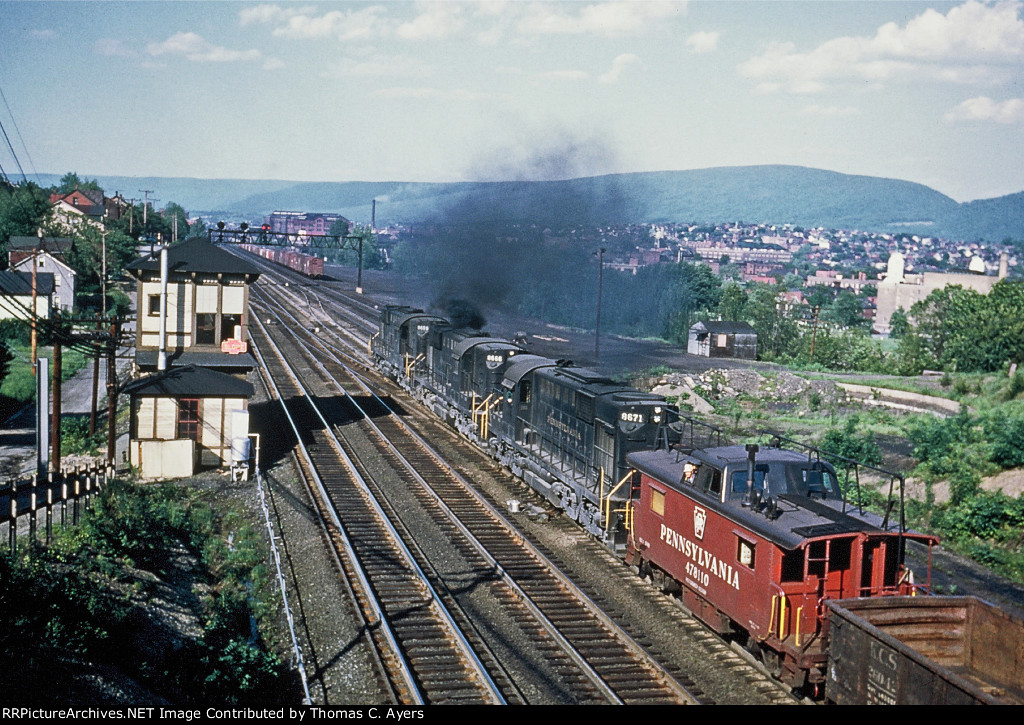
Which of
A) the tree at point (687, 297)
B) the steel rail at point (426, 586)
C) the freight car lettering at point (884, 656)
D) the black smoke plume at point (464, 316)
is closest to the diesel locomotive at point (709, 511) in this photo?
the freight car lettering at point (884, 656)

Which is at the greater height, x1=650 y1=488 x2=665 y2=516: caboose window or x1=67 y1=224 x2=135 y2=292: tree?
x1=67 y1=224 x2=135 y2=292: tree

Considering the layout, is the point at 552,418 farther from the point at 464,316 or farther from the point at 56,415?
the point at 464,316

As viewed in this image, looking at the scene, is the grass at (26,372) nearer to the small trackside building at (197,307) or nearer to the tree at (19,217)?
the small trackside building at (197,307)

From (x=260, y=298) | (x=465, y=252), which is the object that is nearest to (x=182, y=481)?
(x=465, y=252)

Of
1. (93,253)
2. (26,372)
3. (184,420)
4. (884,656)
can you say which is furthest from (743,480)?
(93,253)

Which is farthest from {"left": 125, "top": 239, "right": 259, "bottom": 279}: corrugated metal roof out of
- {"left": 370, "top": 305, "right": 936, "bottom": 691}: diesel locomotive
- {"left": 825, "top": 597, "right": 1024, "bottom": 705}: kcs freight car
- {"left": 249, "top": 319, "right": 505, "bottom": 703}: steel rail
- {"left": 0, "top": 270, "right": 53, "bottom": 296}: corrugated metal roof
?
{"left": 0, "top": 270, "right": 53, "bottom": 296}: corrugated metal roof

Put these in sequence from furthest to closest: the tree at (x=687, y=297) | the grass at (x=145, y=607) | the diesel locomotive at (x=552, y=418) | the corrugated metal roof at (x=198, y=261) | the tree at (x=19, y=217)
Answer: the tree at (x=19, y=217) → the tree at (x=687, y=297) → the corrugated metal roof at (x=198, y=261) → the diesel locomotive at (x=552, y=418) → the grass at (x=145, y=607)

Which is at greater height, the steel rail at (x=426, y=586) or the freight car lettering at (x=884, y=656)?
the freight car lettering at (x=884, y=656)

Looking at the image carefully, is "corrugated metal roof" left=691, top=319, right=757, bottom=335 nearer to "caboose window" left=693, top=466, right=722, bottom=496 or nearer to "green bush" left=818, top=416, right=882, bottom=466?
"green bush" left=818, top=416, right=882, bottom=466
